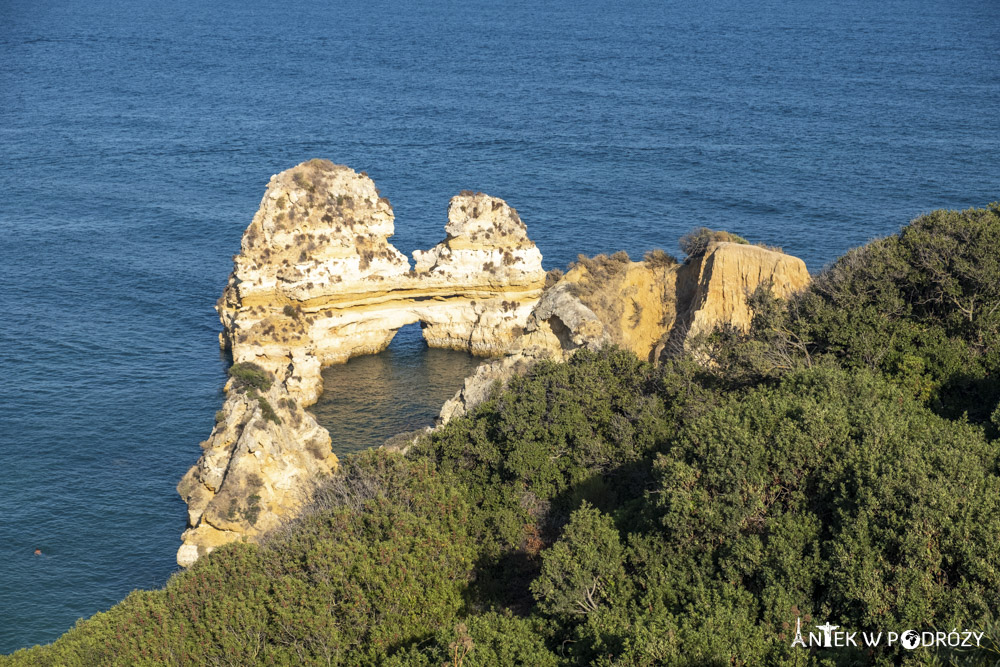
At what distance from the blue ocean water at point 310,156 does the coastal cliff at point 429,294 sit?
310 cm

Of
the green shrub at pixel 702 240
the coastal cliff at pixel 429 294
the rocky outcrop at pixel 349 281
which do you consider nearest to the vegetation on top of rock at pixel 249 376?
the coastal cliff at pixel 429 294

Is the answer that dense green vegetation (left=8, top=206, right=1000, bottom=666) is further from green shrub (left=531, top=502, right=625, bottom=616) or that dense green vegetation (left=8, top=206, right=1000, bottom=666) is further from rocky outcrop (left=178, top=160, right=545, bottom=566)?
rocky outcrop (left=178, top=160, right=545, bottom=566)

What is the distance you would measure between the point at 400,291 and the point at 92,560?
882 inches

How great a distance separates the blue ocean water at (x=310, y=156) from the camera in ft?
149

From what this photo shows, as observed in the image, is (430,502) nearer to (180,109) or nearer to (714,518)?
(714,518)

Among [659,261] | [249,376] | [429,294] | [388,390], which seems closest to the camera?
[659,261]

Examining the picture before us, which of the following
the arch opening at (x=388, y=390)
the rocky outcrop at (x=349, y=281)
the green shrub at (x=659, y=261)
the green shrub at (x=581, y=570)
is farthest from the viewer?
the rocky outcrop at (x=349, y=281)

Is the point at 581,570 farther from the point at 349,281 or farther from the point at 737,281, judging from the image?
the point at 349,281

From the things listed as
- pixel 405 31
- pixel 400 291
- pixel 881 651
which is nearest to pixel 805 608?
pixel 881 651

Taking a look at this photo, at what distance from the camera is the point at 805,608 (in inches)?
712

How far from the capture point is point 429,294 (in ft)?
183

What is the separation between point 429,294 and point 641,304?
13.2 m

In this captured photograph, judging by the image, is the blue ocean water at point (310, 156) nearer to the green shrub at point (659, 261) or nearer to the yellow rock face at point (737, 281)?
the green shrub at point (659, 261)

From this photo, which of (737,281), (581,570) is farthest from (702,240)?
(581,570)
